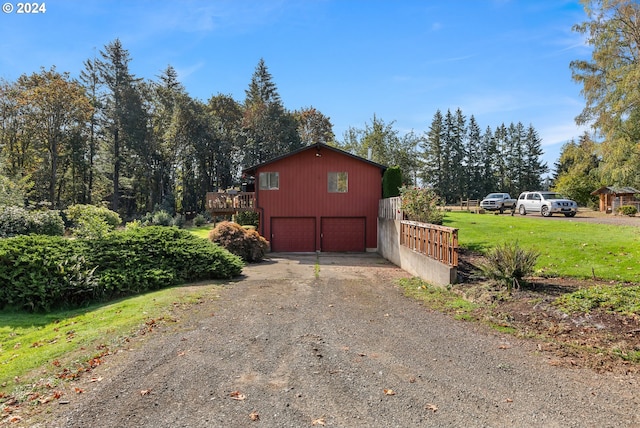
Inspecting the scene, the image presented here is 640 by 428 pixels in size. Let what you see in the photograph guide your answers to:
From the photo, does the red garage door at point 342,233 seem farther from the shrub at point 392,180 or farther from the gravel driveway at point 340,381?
the gravel driveway at point 340,381

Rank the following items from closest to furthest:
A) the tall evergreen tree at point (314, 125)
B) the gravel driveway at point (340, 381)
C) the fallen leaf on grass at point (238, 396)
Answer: the gravel driveway at point (340, 381) → the fallen leaf on grass at point (238, 396) → the tall evergreen tree at point (314, 125)

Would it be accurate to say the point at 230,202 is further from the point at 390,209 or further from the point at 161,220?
the point at 161,220

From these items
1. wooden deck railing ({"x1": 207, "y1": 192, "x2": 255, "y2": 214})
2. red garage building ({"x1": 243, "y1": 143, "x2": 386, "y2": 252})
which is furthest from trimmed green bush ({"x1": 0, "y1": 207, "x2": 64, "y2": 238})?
red garage building ({"x1": 243, "y1": 143, "x2": 386, "y2": 252})

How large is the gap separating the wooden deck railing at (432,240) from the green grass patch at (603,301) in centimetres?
255

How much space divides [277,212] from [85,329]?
12.6 metres

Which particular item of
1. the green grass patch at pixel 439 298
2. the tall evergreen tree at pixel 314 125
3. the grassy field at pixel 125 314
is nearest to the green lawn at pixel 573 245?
the grassy field at pixel 125 314

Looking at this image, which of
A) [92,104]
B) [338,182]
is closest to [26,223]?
[338,182]

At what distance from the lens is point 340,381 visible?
423cm

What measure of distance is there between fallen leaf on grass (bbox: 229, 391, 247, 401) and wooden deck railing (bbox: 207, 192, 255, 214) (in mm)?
15735

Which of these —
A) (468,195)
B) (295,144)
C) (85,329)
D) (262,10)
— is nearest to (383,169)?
(262,10)

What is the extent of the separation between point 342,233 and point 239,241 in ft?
20.6

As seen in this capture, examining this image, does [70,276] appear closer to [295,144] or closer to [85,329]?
[85,329]

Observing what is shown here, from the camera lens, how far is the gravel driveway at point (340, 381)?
3.50 meters

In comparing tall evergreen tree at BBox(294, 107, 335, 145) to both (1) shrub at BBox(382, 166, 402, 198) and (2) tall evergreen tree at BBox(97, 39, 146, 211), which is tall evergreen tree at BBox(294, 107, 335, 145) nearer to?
(2) tall evergreen tree at BBox(97, 39, 146, 211)
